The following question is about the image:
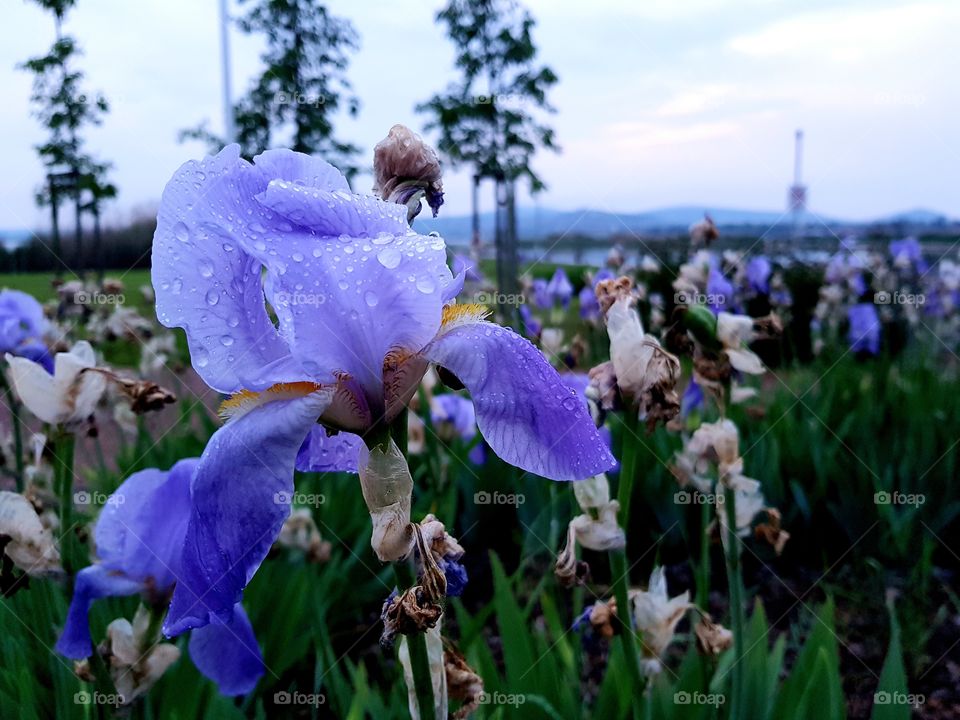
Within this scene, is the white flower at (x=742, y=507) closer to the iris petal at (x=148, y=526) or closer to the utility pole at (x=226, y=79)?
the iris petal at (x=148, y=526)

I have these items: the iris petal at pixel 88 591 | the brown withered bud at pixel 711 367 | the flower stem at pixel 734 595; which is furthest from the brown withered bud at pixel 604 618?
the iris petal at pixel 88 591

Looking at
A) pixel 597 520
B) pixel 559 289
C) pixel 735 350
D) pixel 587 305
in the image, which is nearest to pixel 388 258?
pixel 597 520

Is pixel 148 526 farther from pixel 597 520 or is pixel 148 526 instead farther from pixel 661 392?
pixel 661 392

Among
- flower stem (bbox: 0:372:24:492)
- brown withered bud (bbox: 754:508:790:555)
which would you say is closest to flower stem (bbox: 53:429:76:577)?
flower stem (bbox: 0:372:24:492)

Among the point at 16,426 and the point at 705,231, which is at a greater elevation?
the point at 705,231

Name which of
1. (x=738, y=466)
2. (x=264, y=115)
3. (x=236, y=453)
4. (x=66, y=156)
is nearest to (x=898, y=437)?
(x=738, y=466)

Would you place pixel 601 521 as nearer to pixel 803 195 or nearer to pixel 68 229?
pixel 803 195

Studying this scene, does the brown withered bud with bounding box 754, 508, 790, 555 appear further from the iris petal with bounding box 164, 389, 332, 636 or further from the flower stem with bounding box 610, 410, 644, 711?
the iris petal with bounding box 164, 389, 332, 636
